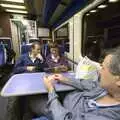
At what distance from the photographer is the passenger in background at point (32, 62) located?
335 cm

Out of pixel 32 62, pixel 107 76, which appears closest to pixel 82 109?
pixel 107 76

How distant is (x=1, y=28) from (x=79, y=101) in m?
7.70

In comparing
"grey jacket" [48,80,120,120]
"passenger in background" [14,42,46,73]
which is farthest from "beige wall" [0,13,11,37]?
"grey jacket" [48,80,120,120]

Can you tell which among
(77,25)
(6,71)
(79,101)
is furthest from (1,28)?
(79,101)

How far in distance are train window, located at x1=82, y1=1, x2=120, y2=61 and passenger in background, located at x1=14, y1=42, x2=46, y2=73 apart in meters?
0.95

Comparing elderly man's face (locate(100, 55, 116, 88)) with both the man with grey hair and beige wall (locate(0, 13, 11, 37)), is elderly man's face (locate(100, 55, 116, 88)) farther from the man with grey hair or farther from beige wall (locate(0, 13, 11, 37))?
beige wall (locate(0, 13, 11, 37))

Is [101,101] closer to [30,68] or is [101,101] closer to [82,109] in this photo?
[82,109]

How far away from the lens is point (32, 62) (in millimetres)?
3615

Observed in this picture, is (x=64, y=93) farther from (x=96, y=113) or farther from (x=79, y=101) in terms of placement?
(x=96, y=113)

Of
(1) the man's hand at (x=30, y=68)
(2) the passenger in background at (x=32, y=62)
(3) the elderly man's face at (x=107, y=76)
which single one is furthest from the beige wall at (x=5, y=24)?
(3) the elderly man's face at (x=107, y=76)

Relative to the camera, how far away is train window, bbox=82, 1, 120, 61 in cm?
196

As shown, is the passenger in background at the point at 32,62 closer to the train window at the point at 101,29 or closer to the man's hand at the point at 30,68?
the man's hand at the point at 30,68

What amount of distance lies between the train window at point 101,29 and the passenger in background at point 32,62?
3.12 feet

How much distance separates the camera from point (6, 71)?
6.18m
